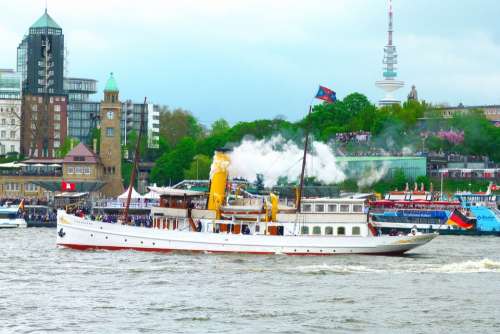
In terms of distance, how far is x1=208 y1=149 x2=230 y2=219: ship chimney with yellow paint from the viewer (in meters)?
87.5

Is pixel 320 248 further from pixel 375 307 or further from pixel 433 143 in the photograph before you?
pixel 433 143

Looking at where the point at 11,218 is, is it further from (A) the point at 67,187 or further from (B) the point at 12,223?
(A) the point at 67,187

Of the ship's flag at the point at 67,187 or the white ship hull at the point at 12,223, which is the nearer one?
the white ship hull at the point at 12,223

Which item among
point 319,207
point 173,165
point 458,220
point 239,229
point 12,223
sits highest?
point 173,165

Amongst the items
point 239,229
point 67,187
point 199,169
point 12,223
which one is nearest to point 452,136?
point 199,169

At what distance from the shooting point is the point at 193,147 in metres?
195

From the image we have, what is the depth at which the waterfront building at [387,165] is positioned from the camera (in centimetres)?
17638

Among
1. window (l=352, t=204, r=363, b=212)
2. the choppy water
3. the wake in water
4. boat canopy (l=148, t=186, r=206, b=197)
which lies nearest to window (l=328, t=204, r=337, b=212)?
window (l=352, t=204, r=363, b=212)

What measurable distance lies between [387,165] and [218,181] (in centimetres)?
9404

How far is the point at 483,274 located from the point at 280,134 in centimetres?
9525

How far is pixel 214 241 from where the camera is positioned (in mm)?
85500

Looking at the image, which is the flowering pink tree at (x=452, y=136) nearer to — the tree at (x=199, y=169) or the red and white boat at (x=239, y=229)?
the tree at (x=199, y=169)

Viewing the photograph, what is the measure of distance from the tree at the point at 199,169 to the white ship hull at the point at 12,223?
39.1 metres

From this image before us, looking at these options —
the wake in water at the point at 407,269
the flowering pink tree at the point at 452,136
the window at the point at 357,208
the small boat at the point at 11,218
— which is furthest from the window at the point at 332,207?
the flowering pink tree at the point at 452,136
